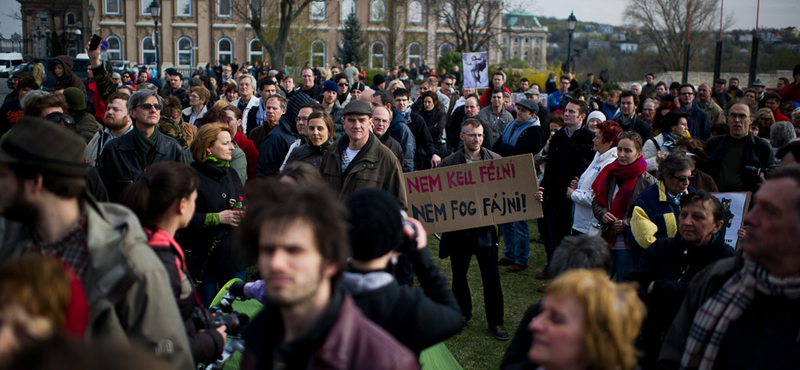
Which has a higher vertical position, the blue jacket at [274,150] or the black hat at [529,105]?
the black hat at [529,105]

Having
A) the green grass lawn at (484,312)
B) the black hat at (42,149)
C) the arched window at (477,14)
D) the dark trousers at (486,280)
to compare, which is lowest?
the green grass lawn at (484,312)

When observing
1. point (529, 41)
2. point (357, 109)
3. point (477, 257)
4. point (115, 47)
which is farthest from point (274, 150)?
point (529, 41)

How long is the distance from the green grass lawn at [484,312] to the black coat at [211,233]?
1.99 metres

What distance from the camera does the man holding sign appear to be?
5.73m

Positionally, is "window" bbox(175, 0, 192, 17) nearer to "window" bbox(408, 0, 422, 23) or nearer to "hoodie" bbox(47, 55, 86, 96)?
"window" bbox(408, 0, 422, 23)

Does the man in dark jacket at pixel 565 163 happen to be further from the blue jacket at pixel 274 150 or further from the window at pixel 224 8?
the window at pixel 224 8

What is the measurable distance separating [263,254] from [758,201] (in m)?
1.87

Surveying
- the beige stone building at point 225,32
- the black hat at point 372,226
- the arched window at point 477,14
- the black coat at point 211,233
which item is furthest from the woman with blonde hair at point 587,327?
the beige stone building at point 225,32

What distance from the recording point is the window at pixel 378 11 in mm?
59719

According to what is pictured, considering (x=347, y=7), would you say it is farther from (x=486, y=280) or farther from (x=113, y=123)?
(x=486, y=280)

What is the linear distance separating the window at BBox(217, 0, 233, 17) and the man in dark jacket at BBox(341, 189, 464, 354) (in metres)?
59.8

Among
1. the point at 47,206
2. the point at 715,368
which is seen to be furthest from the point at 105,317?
the point at 715,368

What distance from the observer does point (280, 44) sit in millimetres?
38781

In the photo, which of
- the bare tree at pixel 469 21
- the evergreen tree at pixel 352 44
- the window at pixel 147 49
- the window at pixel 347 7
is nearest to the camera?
the bare tree at pixel 469 21
